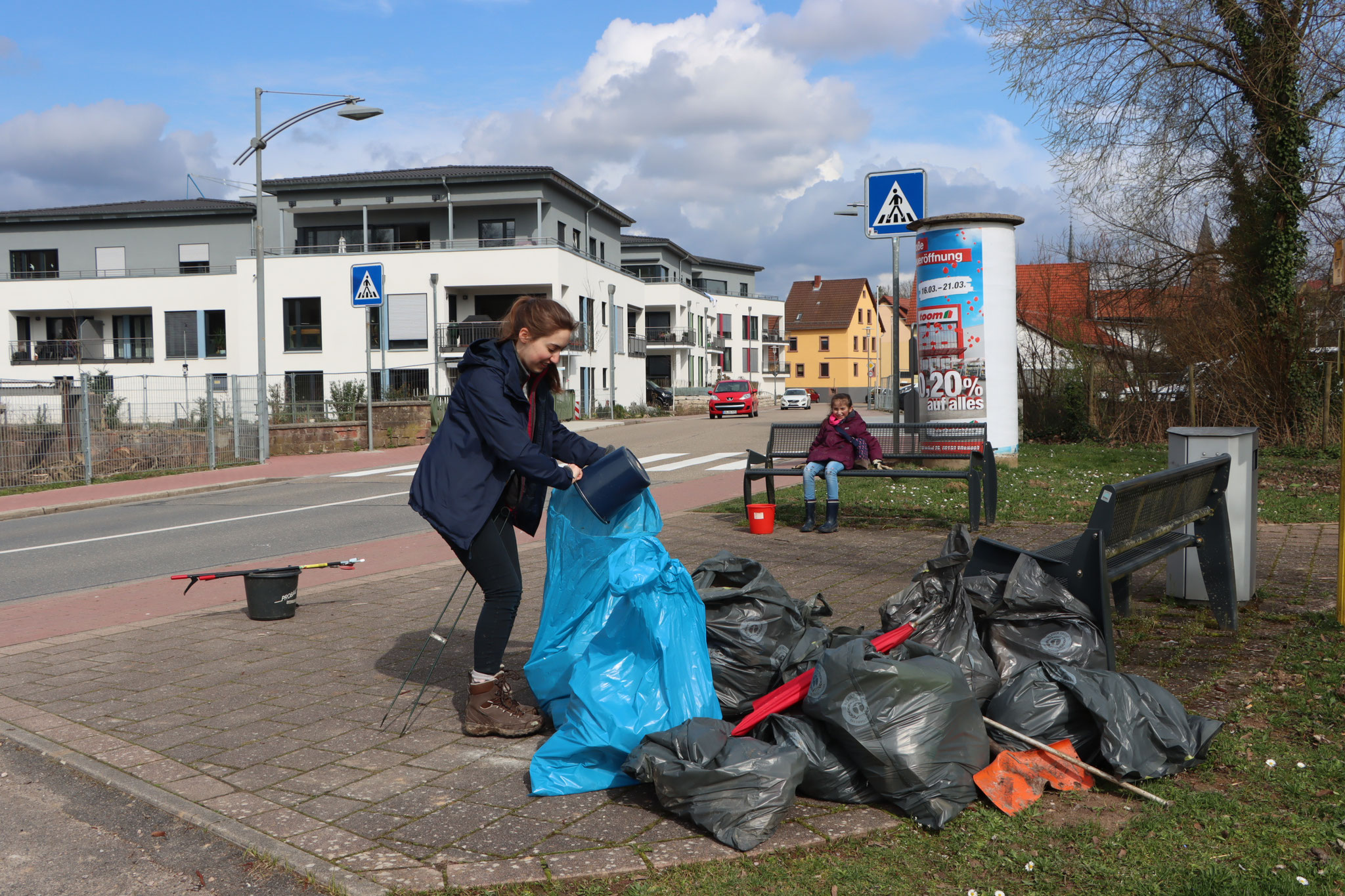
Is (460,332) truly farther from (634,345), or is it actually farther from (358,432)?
(358,432)

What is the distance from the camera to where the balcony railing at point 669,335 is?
68062 mm

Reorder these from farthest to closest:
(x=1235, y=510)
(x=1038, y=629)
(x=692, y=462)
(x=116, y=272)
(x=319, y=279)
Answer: (x=116, y=272) → (x=319, y=279) → (x=692, y=462) → (x=1235, y=510) → (x=1038, y=629)

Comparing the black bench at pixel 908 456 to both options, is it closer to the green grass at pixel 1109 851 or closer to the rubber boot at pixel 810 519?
the rubber boot at pixel 810 519

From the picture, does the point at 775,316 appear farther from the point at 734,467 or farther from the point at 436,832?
the point at 436,832

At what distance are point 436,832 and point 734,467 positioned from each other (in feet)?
50.0

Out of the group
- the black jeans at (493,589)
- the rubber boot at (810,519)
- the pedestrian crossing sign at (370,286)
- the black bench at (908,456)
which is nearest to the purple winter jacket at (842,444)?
the black bench at (908,456)

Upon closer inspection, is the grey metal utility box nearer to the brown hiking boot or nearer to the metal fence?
the brown hiking boot

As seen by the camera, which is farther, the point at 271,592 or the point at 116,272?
the point at 116,272

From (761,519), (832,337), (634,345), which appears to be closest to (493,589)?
(761,519)

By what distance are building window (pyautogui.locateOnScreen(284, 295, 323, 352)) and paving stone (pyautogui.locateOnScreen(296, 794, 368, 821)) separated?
4479 centimetres

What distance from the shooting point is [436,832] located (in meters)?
3.40

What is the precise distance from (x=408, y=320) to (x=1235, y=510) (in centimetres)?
4195

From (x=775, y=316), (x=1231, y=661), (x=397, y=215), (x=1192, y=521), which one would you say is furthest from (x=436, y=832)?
(x=775, y=316)

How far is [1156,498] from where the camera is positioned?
5.14 metres
